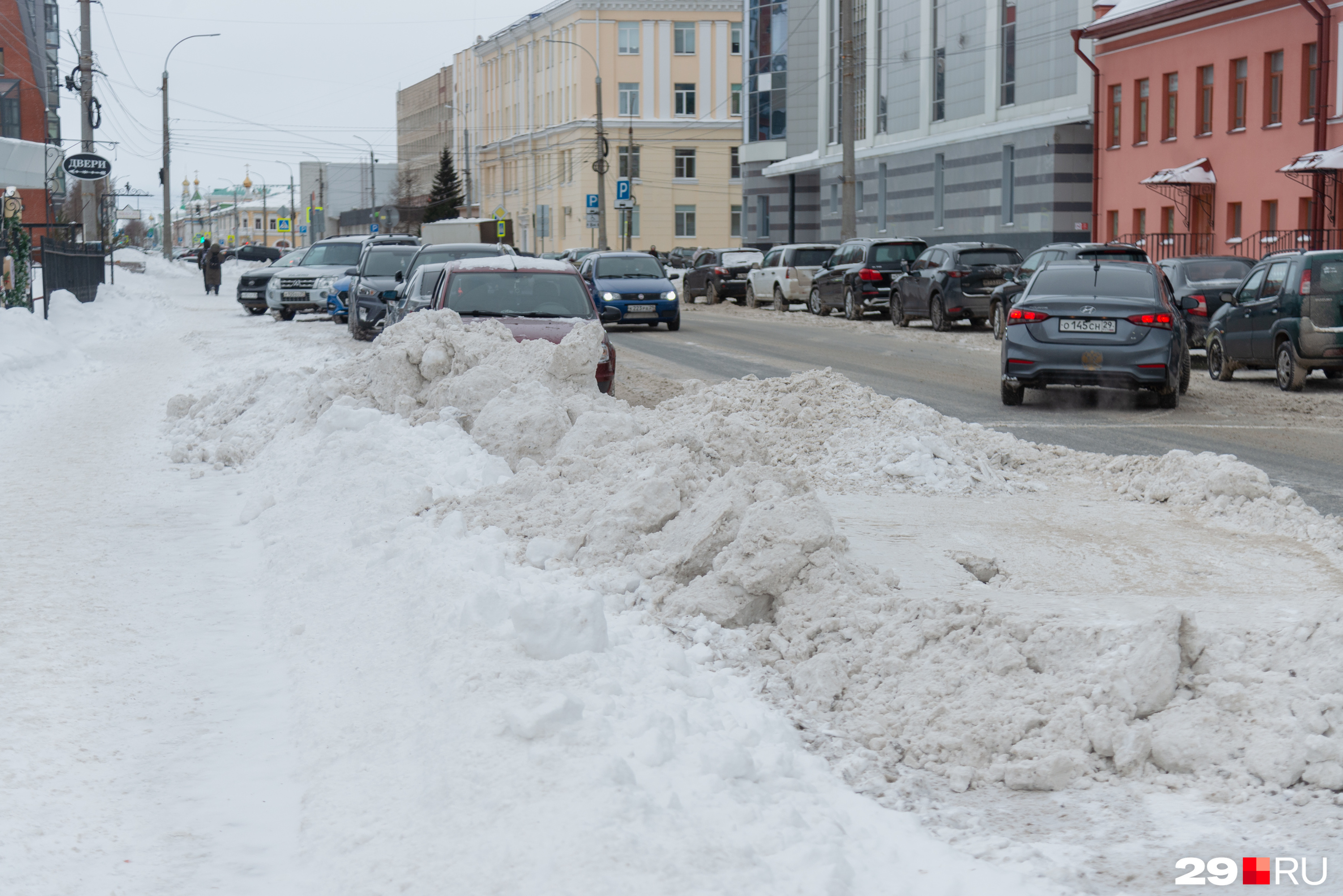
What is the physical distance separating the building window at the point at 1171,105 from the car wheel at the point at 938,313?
10885 millimetres

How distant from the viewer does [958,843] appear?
13.6 ft

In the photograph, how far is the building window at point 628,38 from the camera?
91.2 meters

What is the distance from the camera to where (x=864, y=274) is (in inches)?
1267

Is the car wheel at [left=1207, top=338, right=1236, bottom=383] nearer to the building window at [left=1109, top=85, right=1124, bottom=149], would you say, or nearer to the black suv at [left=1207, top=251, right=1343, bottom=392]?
the black suv at [left=1207, top=251, right=1343, bottom=392]

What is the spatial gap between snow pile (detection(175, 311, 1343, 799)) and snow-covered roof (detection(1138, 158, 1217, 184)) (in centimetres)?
2541

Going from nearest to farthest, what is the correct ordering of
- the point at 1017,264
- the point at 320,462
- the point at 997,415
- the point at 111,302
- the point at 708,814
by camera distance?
the point at 708,814, the point at 320,462, the point at 997,415, the point at 1017,264, the point at 111,302

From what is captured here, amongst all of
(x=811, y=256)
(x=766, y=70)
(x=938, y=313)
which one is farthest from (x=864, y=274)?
(x=766, y=70)

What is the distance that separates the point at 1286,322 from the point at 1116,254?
6057mm

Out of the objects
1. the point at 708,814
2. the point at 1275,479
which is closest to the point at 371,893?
the point at 708,814

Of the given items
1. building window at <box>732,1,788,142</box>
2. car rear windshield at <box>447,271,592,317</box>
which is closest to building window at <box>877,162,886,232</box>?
building window at <box>732,1,788,142</box>

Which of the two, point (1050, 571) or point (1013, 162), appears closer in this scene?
point (1050, 571)

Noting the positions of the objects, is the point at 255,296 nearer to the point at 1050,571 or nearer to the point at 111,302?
the point at 111,302

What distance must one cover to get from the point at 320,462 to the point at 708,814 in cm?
626

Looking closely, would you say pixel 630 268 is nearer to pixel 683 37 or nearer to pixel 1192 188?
pixel 1192 188
